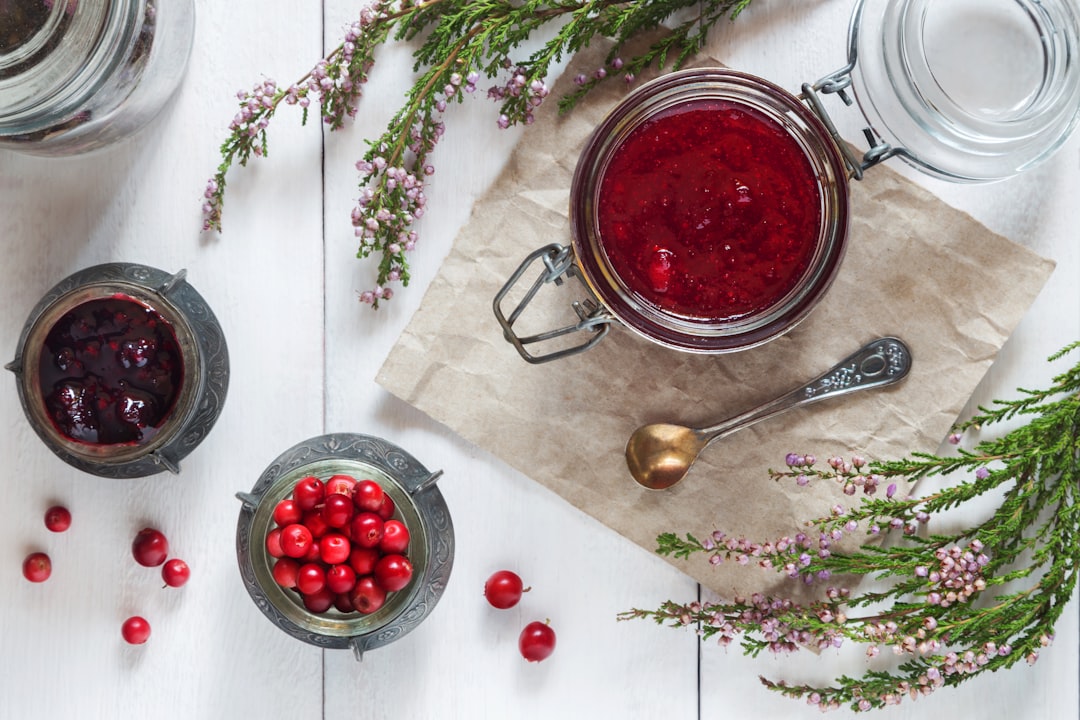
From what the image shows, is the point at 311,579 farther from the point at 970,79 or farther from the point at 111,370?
the point at 970,79

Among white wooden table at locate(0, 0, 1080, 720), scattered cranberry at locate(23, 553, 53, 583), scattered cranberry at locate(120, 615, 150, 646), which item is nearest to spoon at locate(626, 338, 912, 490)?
white wooden table at locate(0, 0, 1080, 720)

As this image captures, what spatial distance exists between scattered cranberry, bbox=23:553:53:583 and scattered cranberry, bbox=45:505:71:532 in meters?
0.04

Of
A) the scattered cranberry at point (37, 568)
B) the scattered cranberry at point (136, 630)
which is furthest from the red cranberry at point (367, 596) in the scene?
the scattered cranberry at point (37, 568)

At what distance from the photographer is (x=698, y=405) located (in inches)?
49.4

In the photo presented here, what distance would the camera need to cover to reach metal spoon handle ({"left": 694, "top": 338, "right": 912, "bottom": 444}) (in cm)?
123

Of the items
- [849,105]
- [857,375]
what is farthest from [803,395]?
[849,105]

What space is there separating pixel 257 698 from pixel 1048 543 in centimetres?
103

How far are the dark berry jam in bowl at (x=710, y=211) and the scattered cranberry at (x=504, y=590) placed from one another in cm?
39

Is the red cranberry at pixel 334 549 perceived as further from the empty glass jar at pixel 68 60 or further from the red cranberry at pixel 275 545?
the empty glass jar at pixel 68 60

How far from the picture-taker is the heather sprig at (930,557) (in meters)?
1.18

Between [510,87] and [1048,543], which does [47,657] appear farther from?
[1048,543]

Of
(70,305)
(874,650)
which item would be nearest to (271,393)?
(70,305)

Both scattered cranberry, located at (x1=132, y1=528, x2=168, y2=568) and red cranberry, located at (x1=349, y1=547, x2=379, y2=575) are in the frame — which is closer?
red cranberry, located at (x1=349, y1=547, x2=379, y2=575)

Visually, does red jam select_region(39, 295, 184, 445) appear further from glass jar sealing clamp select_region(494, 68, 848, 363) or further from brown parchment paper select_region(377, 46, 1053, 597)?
glass jar sealing clamp select_region(494, 68, 848, 363)
